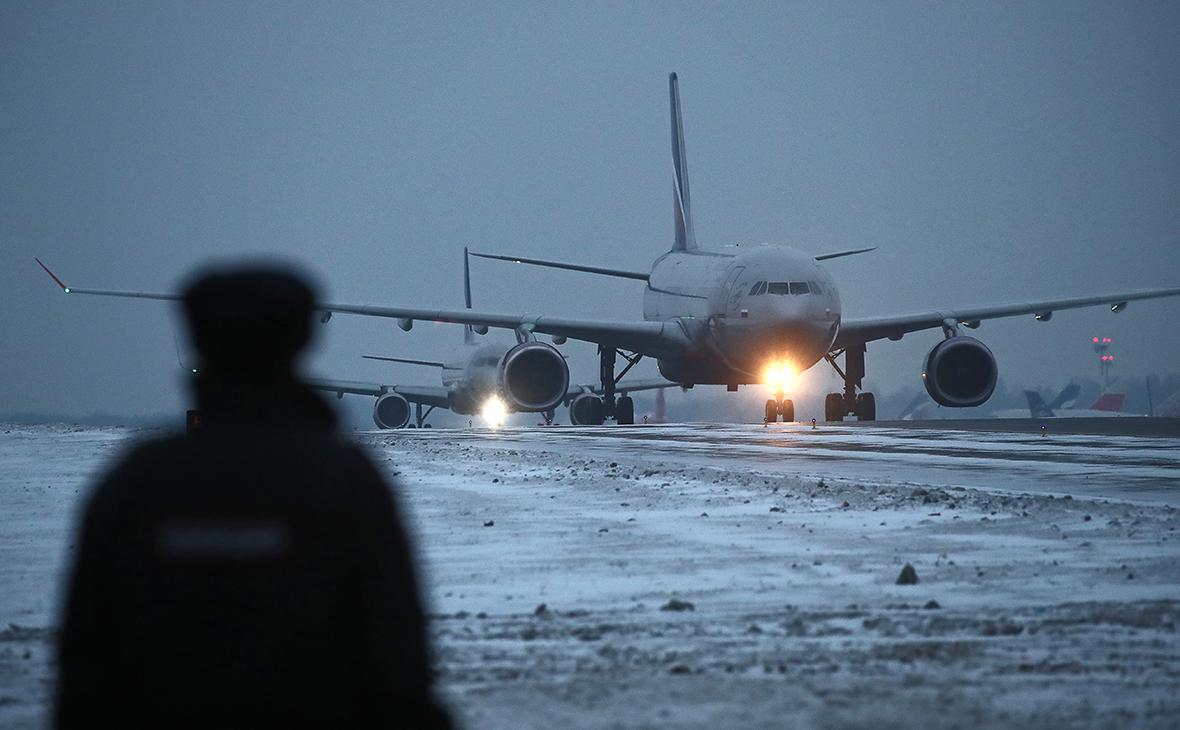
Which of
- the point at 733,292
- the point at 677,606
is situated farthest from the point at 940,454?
the point at 733,292

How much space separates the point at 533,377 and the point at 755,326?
496 cm

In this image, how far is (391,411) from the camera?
53.0 meters

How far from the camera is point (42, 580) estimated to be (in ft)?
22.5

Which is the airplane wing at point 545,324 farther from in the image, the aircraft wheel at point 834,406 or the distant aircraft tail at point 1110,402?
the distant aircraft tail at point 1110,402

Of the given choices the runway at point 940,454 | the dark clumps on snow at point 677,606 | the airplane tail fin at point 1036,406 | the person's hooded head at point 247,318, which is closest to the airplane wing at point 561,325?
the runway at point 940,454

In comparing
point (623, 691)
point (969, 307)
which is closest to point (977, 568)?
point (623, 691)

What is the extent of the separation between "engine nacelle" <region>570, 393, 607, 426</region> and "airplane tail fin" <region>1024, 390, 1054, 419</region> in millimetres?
77656

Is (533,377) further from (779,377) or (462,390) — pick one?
(462,390)

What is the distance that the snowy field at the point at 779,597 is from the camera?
3.90 metres

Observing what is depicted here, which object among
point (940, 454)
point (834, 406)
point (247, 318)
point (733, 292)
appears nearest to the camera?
point (247, 318)

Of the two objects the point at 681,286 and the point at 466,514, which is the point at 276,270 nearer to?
the point at 466,514

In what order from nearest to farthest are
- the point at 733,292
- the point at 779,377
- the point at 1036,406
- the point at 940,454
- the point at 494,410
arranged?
the point at 940,454, the point at 733,292, the point at 779,377, the point at 494,410, the point at 1036,406

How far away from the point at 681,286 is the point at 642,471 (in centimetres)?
1885

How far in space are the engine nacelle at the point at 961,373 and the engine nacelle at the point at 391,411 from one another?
28519mm
